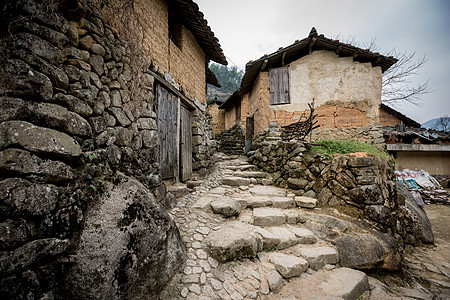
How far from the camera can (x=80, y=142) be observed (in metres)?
1.72

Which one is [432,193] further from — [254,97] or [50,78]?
[50,78]

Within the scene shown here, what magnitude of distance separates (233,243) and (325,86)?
796 centimetres

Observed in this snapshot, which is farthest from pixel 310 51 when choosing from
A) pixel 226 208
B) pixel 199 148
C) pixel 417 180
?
pixel 417 180

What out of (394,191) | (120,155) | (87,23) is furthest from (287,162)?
(87,23)

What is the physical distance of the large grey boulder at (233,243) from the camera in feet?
7.51

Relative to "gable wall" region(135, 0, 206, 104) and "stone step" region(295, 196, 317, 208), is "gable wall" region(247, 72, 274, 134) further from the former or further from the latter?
"stone step" region(295, 196, 317, 208)

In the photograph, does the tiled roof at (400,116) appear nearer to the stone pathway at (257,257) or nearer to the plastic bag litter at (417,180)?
the plastic bag litter at (417,180)

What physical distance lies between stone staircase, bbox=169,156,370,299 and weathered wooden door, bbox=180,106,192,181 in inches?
48.2

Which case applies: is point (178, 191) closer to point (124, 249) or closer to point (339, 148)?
point (124, 249)

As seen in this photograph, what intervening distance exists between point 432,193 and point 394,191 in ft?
26.7

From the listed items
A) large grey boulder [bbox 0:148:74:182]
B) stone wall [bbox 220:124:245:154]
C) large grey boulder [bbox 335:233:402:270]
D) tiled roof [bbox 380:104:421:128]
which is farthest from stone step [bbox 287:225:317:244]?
tiled roof [bbox 380:104:421:128]

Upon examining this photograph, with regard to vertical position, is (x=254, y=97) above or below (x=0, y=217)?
above

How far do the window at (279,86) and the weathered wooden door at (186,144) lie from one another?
4.44m

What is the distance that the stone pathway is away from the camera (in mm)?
2049
